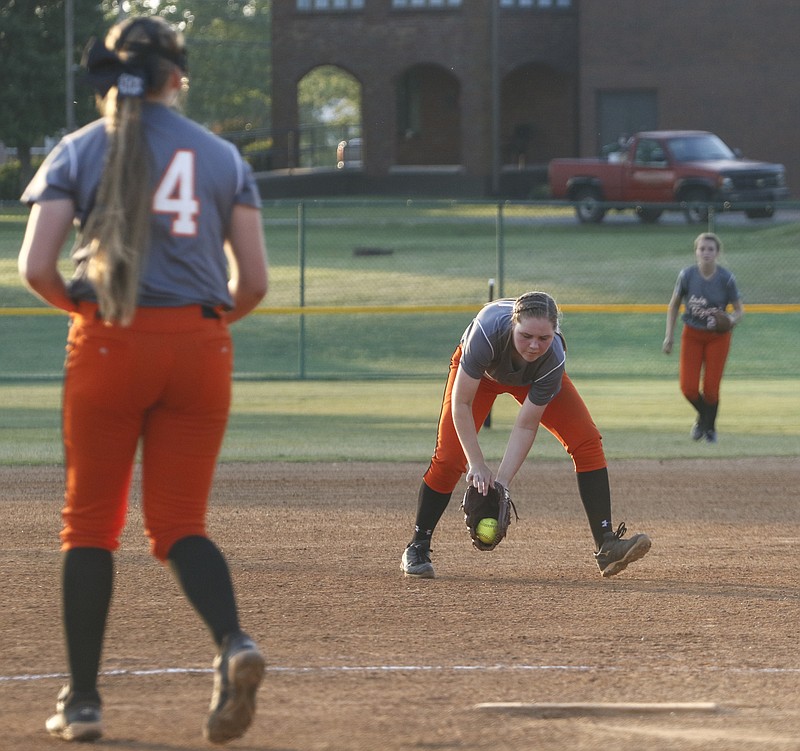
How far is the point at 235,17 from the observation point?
7231cm

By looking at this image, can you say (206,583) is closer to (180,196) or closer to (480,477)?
(180,196)

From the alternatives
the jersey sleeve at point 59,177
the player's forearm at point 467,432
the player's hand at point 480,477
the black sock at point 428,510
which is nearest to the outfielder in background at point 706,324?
the black sock at point 428,510

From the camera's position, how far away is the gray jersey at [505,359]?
241 inches

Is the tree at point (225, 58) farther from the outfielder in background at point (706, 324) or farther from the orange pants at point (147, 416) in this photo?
the orange pants at point (147, 416)

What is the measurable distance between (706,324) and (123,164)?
8571 millimetres

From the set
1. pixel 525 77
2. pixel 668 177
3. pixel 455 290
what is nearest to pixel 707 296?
pixel 455 290

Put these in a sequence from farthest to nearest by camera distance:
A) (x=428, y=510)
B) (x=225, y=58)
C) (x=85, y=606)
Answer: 1. (x=225, y=58)
2. (x=428, y=510)
3. (x=85, y=606)

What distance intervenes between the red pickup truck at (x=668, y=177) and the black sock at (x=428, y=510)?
2312 centimetres

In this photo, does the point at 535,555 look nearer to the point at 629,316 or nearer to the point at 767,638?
the point at 767,638

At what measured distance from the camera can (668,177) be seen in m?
31.3

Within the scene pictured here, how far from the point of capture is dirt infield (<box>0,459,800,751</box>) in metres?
4.30

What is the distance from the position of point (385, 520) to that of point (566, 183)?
25.2 meters

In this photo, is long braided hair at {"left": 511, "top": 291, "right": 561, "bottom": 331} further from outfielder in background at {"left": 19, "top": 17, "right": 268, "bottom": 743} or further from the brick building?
the brick building

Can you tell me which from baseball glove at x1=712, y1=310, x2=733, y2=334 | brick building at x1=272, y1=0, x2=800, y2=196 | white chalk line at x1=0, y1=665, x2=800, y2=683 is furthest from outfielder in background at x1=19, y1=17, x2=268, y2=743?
brick building at x1=272, y1=0, x2=800, y2=196
